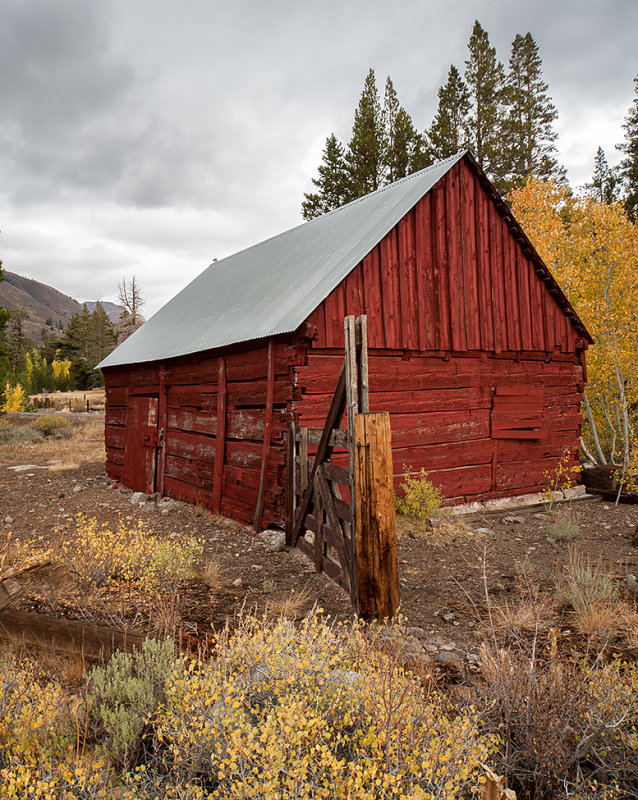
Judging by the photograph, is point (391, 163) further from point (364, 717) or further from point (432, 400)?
point (364, 717)

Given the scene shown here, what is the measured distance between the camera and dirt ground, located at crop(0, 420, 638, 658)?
5249mm

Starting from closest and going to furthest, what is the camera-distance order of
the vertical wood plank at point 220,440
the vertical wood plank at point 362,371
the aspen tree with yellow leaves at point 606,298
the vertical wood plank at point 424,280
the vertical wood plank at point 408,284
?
the vertical wood plank at point 362,371 → the vertical wood plank at point 408,284 → the vertical wood plank at point 424,280 → the vertical wood plank at point 220,440 → the aspen tree with yellow leaves at point 606,298

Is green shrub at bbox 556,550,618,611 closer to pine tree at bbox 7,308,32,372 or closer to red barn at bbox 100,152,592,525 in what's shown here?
red barn at bbox 100,152,592,525

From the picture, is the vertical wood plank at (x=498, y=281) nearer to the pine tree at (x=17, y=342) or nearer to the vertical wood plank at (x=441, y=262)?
the vertical wood plank at (x=441, y=262)

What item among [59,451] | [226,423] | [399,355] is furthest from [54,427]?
[399,355]

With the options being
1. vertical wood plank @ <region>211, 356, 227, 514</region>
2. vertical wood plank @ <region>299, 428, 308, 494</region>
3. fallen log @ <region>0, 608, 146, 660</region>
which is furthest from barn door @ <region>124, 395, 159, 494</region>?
fallen log @ <region>0, 608, 146, 660</region>

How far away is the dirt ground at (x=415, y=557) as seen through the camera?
525 cm

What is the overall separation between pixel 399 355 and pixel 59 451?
1680cm

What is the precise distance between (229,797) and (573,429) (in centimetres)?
1152

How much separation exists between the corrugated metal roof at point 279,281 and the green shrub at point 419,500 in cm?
341

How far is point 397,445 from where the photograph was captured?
30.8ft

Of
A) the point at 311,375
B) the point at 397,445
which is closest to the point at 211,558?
the point at 311,375

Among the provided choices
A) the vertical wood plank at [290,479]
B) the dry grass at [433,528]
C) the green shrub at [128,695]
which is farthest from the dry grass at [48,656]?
the dry grass at [433,528]

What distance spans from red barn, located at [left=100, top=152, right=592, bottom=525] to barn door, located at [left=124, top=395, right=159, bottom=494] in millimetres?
61
